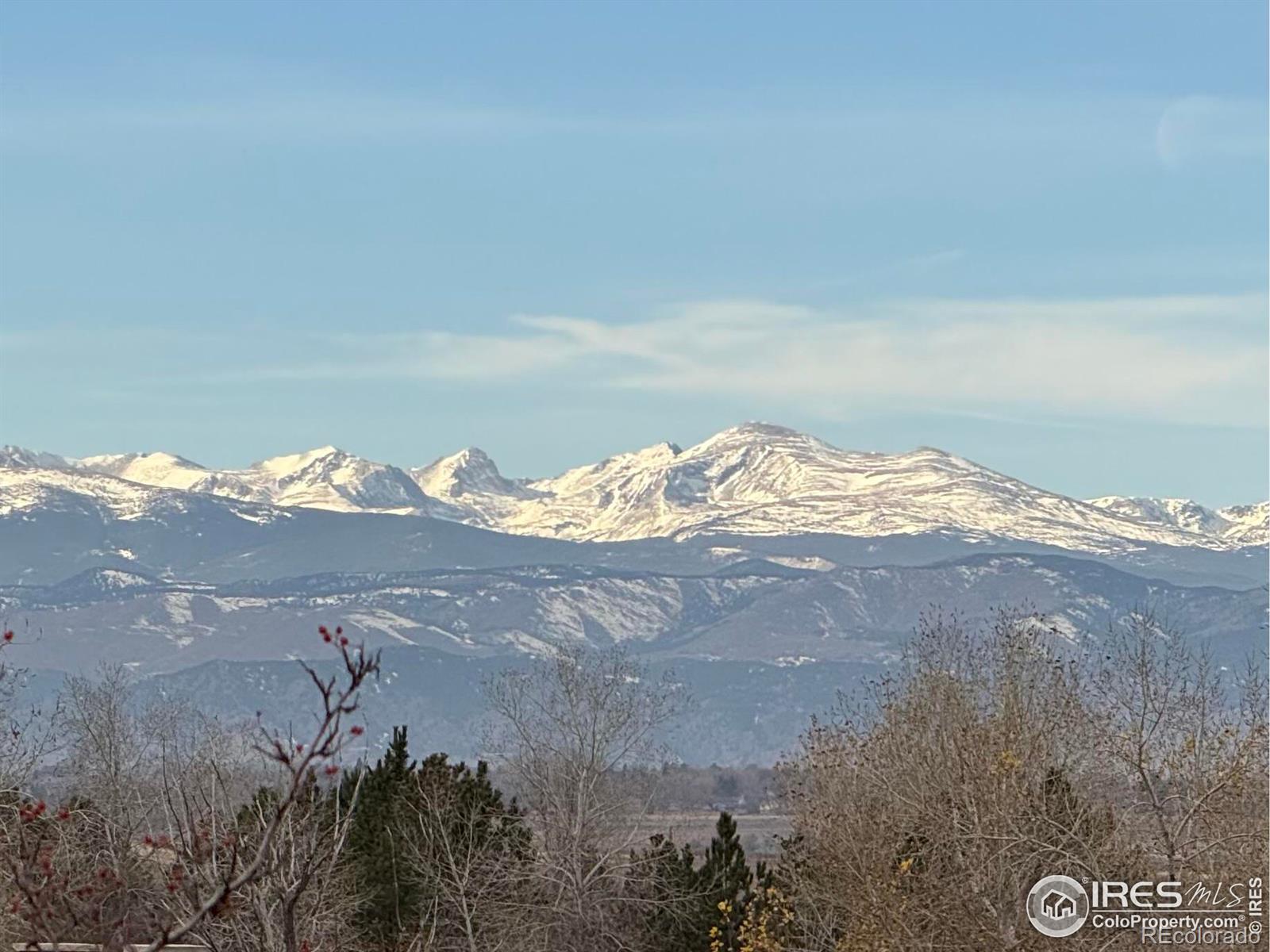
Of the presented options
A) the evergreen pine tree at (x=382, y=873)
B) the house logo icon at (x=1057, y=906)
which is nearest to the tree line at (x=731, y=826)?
the evergreen pine tree at (x=382, y=873)

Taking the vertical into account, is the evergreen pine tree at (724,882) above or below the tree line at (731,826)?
below

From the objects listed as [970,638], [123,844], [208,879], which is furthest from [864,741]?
[208,879]

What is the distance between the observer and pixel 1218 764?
129 ft

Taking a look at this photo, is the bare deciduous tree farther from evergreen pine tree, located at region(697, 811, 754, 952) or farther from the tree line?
evergreen pine tree, located at region(697, 811, 754, 952)

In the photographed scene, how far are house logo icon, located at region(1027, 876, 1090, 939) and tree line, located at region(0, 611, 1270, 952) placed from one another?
31cm

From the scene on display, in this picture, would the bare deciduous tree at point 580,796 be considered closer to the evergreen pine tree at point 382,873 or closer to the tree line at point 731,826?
the tree line at point 731,826

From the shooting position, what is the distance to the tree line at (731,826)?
31.9 metres

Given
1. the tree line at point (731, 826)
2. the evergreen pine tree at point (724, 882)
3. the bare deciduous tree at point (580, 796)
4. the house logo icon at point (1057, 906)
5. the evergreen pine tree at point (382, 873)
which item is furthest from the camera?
the bare deciduous tree at point (580, 796)

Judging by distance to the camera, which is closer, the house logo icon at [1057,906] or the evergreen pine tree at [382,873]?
the house logo icon at [1057,906]

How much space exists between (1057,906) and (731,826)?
96.7 feet

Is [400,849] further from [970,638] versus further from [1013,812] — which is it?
[1013,812]

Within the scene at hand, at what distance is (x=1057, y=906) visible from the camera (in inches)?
1419

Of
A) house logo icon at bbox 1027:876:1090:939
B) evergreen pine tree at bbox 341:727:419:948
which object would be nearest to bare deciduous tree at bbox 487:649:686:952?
evergreen pine tree at bbox 341:727:419:948

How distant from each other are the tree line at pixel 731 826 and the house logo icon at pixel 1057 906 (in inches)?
12.4
